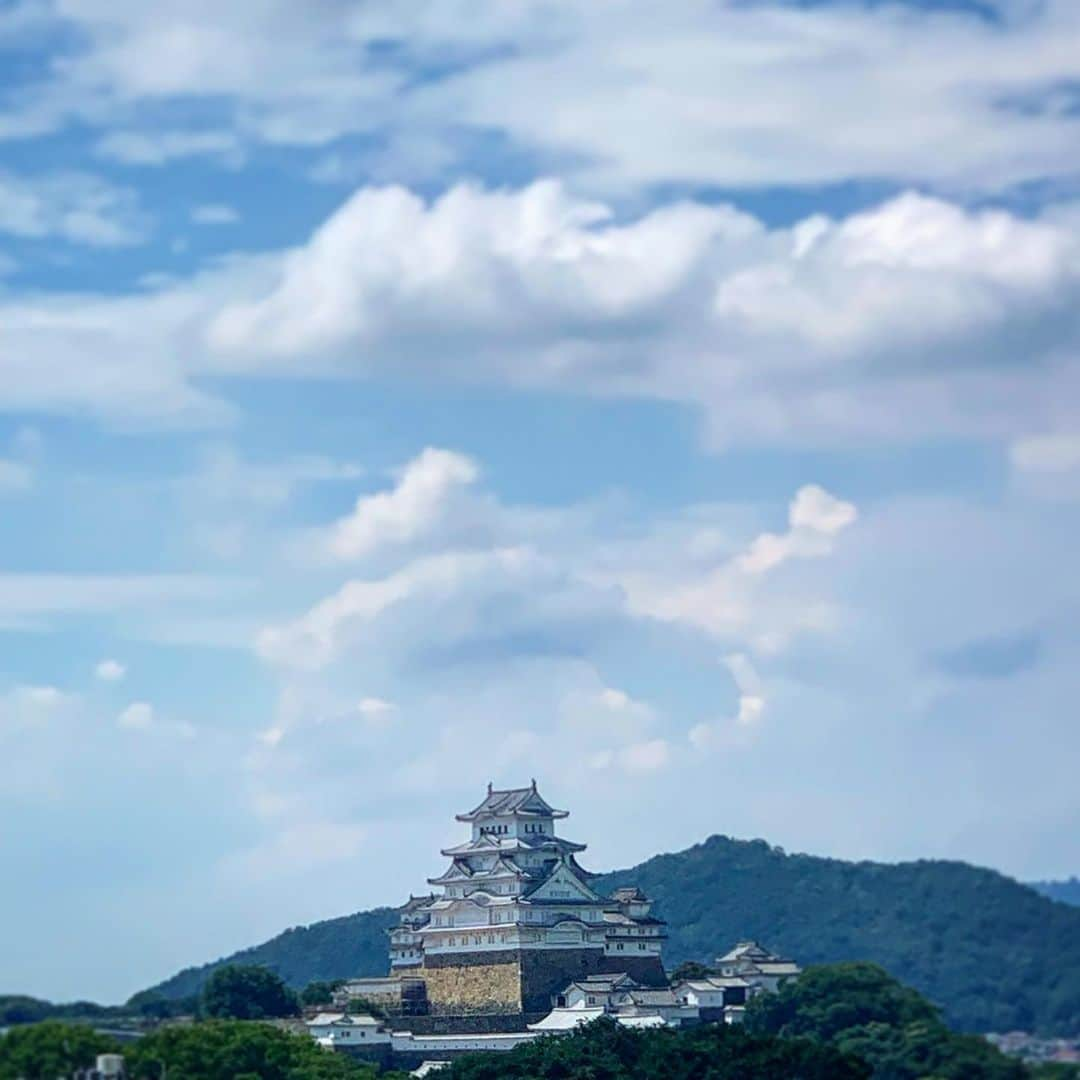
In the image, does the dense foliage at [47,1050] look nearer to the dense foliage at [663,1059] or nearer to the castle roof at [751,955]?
the dense foliage at [663,1059]

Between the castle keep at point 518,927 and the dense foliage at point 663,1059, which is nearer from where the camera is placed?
the dense foliage at point 663,1059

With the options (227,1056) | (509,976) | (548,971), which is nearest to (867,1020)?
(548,971)

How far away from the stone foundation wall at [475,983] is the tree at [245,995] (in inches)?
198

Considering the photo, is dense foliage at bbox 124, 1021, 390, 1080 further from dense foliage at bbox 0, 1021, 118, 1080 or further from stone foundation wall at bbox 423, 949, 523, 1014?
stone foundation wall at bbox 423, 949, 523, 1014

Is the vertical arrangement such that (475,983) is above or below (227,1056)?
above

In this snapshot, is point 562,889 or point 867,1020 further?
point 562,889

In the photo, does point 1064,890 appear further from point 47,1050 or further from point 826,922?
point 826,922

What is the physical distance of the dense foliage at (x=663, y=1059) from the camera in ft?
194

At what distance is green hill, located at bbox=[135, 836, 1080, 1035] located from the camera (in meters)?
58.1

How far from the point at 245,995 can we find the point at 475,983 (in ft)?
26.0

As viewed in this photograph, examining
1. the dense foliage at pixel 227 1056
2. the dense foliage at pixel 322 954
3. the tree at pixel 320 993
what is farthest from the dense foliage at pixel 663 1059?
the dense foliage at pixel 322 954

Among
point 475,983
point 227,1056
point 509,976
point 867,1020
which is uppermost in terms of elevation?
point 509,976

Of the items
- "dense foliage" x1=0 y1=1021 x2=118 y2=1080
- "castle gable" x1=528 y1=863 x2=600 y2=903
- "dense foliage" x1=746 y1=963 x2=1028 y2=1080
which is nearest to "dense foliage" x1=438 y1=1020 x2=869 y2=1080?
"dense foliage" x1=746 y1=963 x2=1028 y2=1080

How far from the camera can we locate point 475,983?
7781 centimetres
